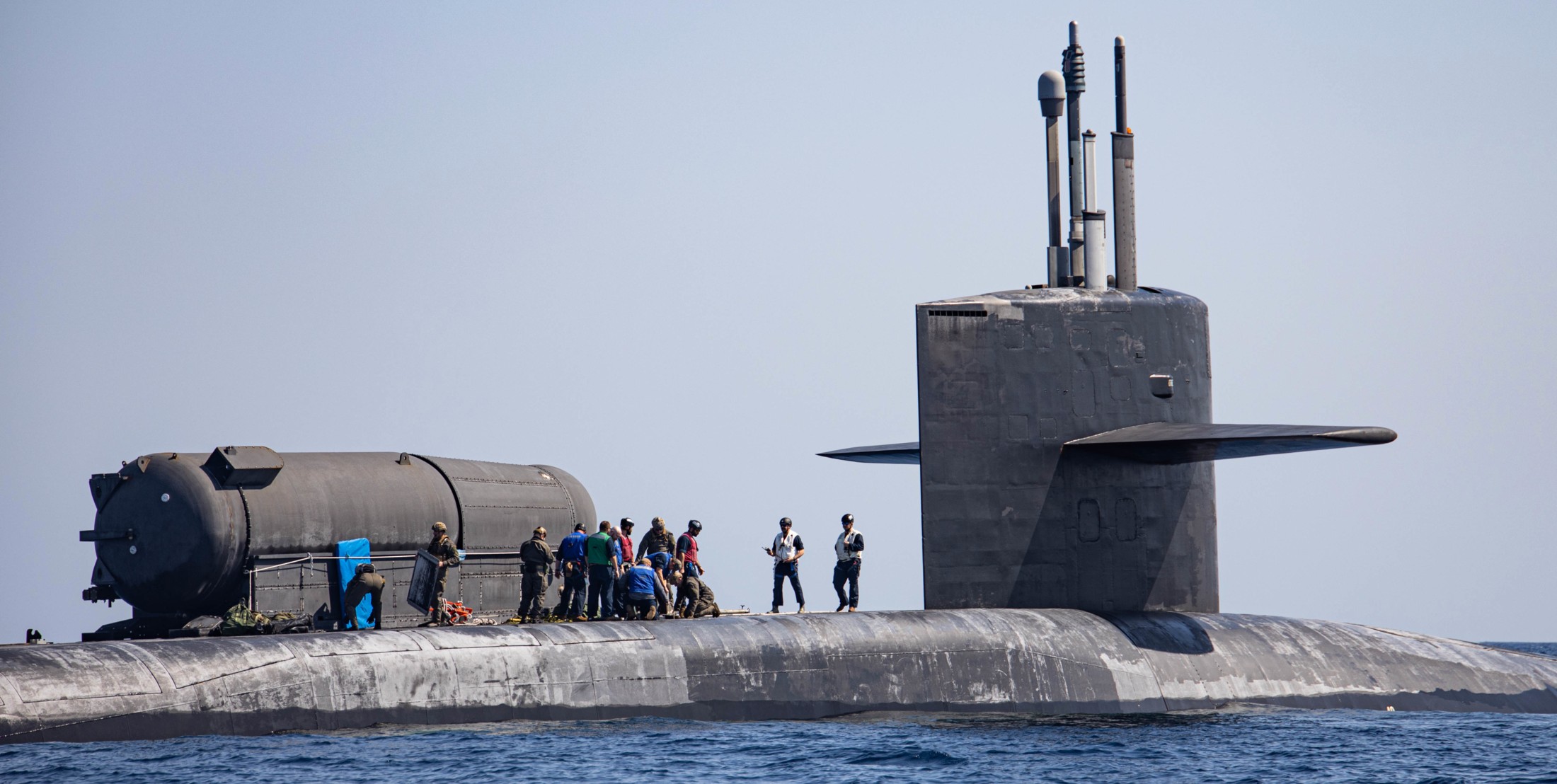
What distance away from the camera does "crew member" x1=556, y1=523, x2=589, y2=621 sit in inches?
714

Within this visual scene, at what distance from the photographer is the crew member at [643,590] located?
1755cm

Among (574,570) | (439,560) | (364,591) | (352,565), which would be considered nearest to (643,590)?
(574,570)

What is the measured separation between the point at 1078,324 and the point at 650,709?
5879 mm

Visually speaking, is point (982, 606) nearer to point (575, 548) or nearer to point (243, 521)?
point (575, 548)

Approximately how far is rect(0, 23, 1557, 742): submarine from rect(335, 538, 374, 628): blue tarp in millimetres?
348

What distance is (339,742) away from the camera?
1391cm

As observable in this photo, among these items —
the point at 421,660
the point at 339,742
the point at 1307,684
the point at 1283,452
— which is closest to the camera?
the point at 339,742

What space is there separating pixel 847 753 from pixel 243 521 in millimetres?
8812

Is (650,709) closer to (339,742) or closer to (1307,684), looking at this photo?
(339,742)

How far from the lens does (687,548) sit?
18844mm

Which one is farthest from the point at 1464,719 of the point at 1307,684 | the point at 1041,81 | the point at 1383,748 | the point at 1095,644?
the point at 1041,81

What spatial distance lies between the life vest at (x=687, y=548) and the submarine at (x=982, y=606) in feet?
5.91

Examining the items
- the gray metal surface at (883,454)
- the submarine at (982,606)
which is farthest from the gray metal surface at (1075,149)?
the gray metal surface at (883,454)

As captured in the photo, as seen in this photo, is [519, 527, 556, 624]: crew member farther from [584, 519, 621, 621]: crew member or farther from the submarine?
the submarine
